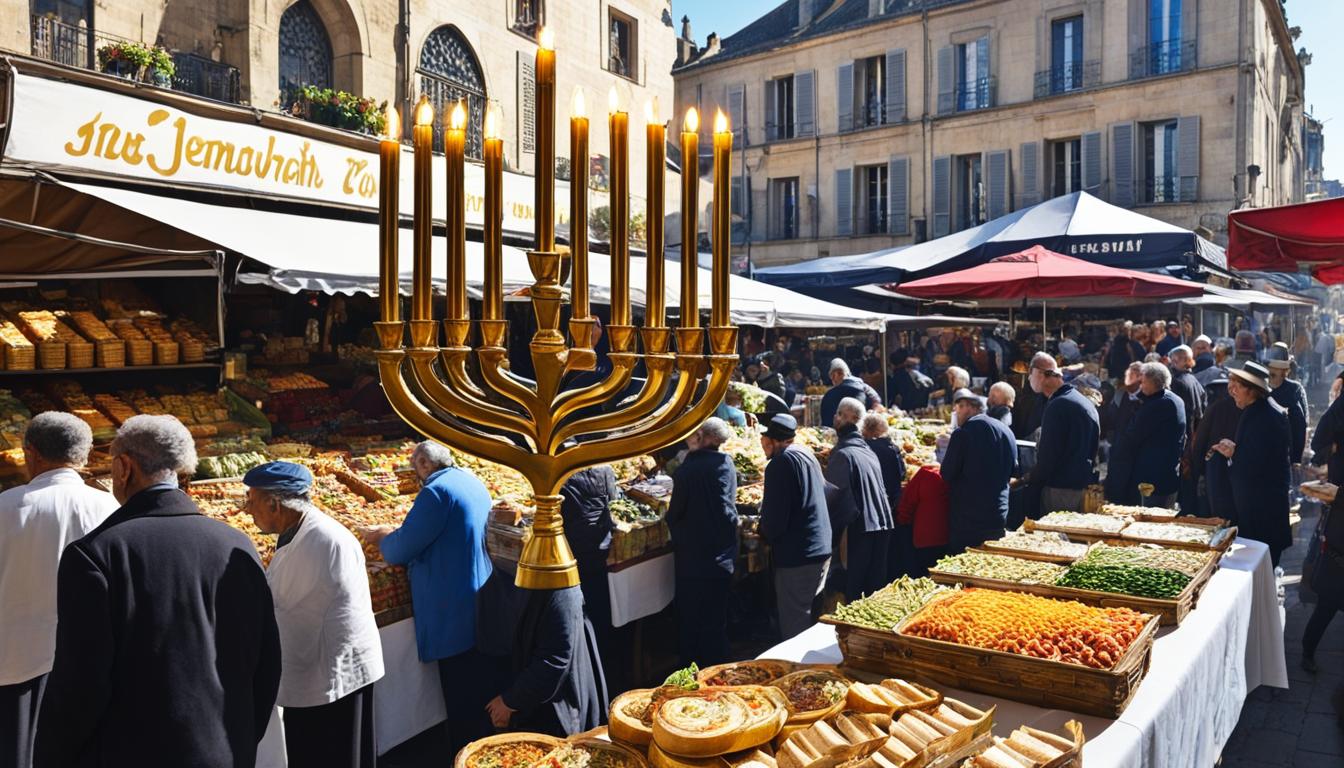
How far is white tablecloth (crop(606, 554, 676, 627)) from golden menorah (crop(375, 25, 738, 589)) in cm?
460

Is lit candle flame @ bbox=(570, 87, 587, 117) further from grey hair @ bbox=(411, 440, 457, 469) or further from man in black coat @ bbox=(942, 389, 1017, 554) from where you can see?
man in black coat @ bbox=(942, 389, 1017, 554)

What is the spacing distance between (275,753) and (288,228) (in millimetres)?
5655

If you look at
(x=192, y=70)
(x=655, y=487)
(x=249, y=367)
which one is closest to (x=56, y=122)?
(x=249, y=367)

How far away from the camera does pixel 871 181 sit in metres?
30.5

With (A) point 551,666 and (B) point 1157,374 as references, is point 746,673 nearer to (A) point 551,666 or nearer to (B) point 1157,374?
(A) point 551,666

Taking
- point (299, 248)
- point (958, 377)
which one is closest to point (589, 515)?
point (299, 248)

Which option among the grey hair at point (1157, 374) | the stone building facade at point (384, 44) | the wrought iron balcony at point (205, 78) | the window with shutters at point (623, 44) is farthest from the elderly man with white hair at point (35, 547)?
the window with shutters at point (623, 44)

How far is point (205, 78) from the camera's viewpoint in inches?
475

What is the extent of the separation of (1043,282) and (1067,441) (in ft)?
11.1

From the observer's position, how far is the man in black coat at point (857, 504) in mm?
6742

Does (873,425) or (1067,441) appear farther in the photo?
(1067,441)

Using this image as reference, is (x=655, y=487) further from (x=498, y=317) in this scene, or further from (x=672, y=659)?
(x=498, y=317)

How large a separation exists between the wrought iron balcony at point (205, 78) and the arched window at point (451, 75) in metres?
3.36

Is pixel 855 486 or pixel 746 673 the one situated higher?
pixel 855 486
